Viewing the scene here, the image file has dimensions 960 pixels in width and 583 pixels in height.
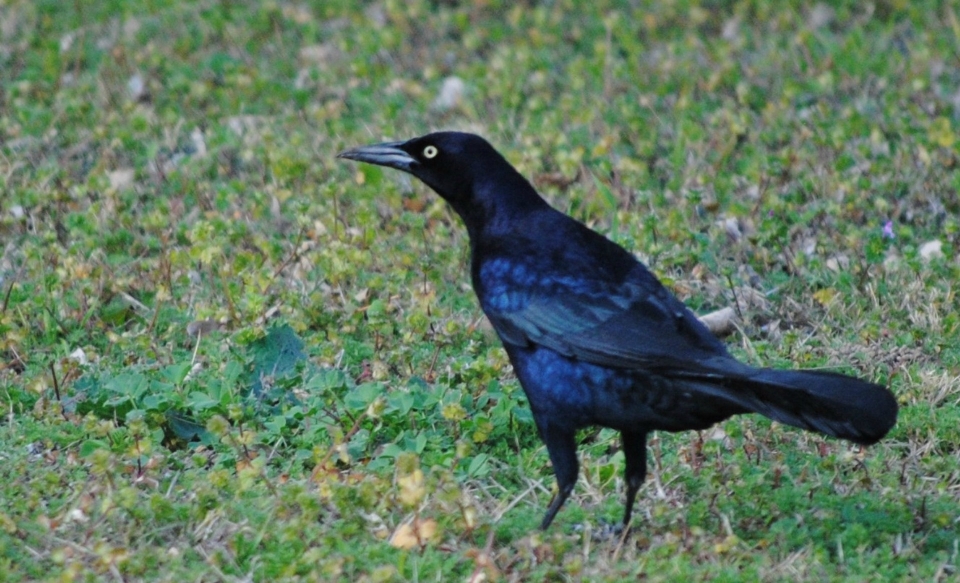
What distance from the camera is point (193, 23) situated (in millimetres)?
9406

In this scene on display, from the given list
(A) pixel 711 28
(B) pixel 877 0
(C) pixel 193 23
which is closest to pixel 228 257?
(C) pixel 193 23

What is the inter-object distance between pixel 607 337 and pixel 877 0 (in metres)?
6.14

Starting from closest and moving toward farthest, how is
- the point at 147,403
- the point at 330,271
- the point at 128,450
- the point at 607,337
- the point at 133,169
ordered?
the point at 607,337 → the point at 128,450 → the point at 147,403 → the point at 330,271 → the point at 133,169

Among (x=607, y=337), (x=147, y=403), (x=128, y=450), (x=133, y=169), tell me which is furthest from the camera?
(x=133, y=169)

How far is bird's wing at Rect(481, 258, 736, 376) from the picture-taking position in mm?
4355

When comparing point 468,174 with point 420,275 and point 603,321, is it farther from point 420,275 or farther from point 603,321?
point 420,275

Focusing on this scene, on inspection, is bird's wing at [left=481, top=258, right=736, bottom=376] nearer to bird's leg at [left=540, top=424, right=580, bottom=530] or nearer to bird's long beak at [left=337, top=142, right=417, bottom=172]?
bird's leg at [left=540, top=424, right=580, bottom=530]

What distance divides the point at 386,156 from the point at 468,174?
40 centimetres

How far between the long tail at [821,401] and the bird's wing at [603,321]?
139mm

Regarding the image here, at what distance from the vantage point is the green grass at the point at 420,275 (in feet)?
14.4

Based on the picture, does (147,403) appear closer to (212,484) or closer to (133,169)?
(212,484)

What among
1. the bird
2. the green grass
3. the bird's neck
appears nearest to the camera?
the bird

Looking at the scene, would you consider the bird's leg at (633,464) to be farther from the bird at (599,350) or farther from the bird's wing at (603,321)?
the bird's wing at (603,321)

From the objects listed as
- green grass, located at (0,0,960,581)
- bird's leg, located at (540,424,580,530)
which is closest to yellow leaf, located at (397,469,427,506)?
green grass, located at (0,0,960,581)
